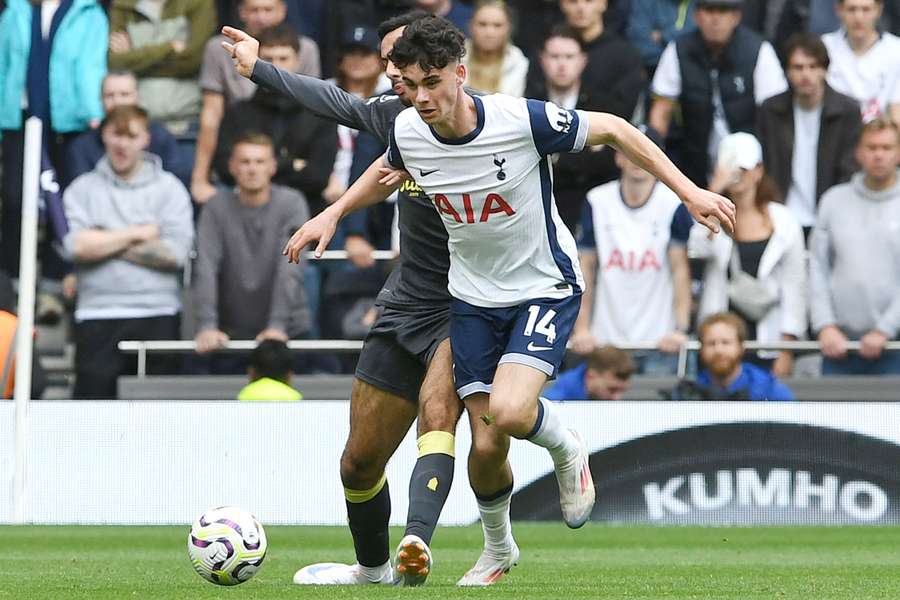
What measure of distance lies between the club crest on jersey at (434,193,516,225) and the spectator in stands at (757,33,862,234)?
6802mm

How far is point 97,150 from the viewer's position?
13922 mm

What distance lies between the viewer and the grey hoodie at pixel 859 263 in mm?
12859

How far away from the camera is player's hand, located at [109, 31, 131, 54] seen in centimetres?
1475

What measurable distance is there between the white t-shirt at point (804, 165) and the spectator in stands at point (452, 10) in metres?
2.88

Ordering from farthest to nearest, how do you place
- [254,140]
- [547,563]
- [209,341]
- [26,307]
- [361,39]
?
1. [361,39]
2. [254,140]
3. [209,341]
4. [26,307]
5. [547,563]

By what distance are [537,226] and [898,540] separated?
4.57m

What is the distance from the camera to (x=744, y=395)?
12.1m

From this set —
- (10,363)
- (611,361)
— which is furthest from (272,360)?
(611,361)

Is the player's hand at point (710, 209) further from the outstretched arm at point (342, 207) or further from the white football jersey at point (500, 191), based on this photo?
the outstretched arm at point (342, 207)

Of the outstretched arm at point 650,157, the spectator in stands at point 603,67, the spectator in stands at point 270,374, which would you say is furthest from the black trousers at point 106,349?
the outstretched arm at point 650,157

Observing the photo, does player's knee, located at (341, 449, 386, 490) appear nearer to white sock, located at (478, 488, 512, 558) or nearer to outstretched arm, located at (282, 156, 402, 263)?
white sock, located at (478, 488, 512, 558)

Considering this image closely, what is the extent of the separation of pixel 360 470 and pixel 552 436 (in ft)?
2.86

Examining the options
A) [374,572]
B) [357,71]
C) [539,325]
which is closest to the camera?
[539,325]

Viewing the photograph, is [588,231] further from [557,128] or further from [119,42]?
[557,128]
